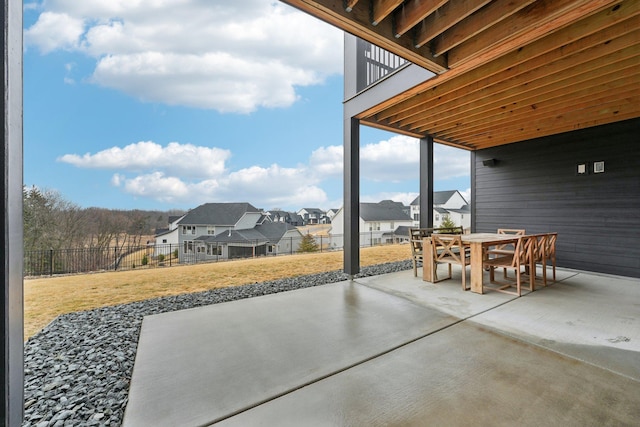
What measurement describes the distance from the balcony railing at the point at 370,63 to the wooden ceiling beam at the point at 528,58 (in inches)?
22.6

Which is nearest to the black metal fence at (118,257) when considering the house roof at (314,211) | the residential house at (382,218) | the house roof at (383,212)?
the residential house at (382,218)

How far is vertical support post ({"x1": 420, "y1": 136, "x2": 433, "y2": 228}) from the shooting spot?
5238mm

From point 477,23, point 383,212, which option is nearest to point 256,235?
point 383,212

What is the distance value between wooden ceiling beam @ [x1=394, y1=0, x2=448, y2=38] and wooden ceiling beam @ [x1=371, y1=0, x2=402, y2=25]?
0.76 ft

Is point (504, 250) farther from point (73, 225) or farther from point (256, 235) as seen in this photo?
point (256, 235)

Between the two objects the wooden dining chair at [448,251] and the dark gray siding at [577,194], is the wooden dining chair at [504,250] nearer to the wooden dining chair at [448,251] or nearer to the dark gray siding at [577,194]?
the wooden dining chair at [448,251]

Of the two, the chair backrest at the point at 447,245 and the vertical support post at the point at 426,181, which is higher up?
the vertical support post at the point at 426,181

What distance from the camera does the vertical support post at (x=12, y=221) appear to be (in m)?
1.24

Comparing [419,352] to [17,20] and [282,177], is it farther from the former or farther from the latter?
[282,177]

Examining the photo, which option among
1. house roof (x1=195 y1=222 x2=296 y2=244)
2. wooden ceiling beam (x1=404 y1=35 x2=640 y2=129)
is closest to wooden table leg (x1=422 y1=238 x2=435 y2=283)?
wooden ceiling beam (x1=404 y1=35 x2=640 y2=129)

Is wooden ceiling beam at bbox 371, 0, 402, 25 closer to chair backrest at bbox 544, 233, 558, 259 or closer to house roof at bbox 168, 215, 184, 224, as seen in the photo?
chair backrest at bbox 544, 233, 558, 259

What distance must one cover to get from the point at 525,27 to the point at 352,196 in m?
2.72

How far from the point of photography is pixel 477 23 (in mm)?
2420

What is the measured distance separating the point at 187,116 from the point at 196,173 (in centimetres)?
260
